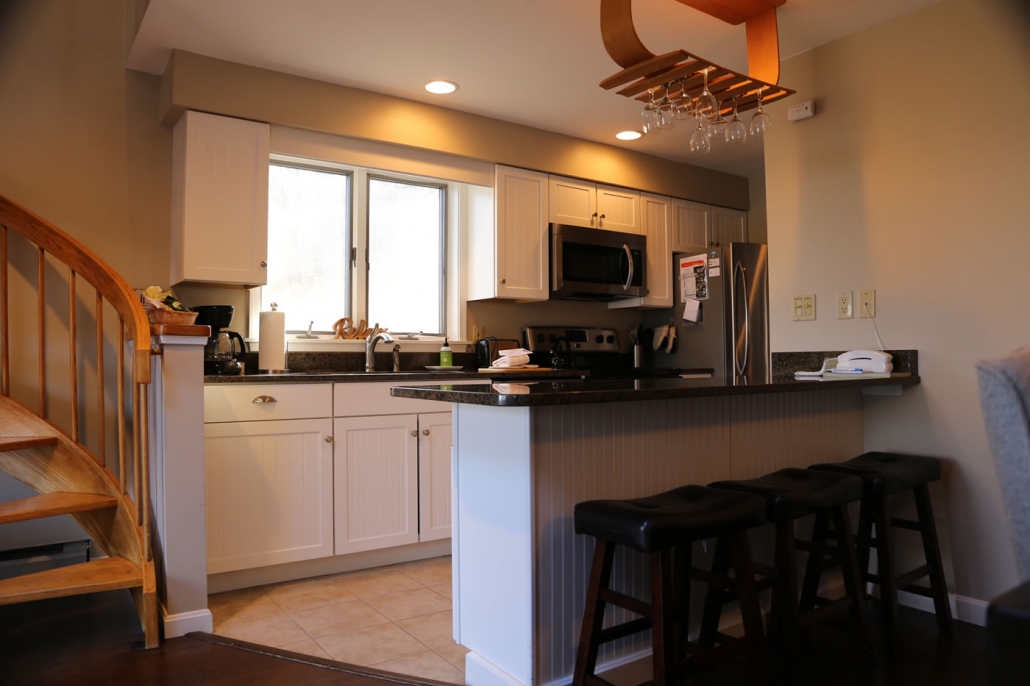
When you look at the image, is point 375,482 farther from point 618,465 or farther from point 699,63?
point 699,63

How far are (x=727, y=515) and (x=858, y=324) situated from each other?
167 centimetres

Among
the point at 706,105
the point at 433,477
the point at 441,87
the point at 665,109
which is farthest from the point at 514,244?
the point at 706,105

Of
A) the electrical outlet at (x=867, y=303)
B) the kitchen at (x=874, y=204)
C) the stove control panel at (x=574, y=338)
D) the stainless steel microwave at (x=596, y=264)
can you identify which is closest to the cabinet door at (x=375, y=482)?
the kitchen at (x=874, y=204)

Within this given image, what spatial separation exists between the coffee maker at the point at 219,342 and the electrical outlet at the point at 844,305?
2759 mm

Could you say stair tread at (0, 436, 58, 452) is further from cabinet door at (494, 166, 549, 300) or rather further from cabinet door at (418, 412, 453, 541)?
cabinet door at (494, 166, 549, 300)

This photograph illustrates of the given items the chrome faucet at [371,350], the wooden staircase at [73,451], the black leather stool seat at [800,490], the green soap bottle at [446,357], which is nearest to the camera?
the black leather stool seat at [800,490]

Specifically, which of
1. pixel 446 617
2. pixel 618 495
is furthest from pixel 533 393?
pixel 446 617

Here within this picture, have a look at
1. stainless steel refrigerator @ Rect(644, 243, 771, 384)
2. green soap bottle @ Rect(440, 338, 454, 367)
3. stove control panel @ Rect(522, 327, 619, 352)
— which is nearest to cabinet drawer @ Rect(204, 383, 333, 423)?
green soap bottle @ Rect(440, 338, 454, 367)

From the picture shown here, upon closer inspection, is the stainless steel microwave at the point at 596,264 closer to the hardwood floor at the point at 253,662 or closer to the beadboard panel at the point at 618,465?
the beadboard panel at the point at 618,465

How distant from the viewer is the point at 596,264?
443 centimetres

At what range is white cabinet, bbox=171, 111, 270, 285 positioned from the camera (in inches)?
122

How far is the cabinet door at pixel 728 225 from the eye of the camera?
5094 mm

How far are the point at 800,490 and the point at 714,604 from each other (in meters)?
0.43

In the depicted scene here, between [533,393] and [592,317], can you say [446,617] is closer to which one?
[533,393]
